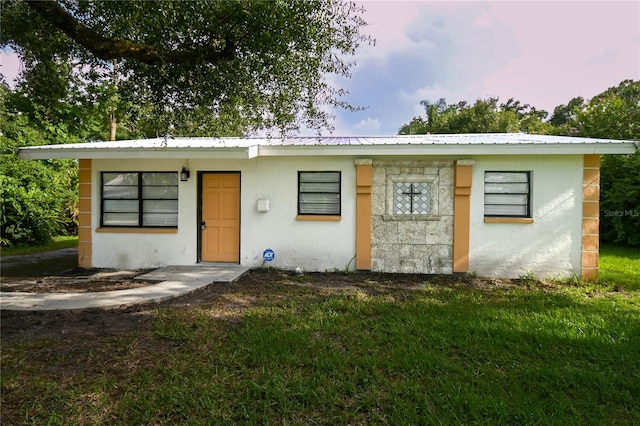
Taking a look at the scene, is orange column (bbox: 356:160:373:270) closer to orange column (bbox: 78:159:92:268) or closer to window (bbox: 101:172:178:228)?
window (bbox: 101:172:178:228)

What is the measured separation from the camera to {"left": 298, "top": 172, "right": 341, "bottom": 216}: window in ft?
23.9

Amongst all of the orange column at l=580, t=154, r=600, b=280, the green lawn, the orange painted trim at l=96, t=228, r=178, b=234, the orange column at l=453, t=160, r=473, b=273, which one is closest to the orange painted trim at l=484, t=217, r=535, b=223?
the orange column at l=453, t=160, r=473, b=273

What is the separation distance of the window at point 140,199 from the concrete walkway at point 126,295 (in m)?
1.56

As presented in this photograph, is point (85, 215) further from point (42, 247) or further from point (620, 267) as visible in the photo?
point (620, 267)

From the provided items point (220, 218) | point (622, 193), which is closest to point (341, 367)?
point (220, 218)

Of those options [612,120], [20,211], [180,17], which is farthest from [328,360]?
[612,120]

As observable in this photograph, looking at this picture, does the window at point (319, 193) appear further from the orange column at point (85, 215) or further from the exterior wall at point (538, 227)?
the orange column at point (85, 215)

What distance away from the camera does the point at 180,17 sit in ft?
15.2

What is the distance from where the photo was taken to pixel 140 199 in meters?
7.61

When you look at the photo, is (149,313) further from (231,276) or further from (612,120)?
(612,120)

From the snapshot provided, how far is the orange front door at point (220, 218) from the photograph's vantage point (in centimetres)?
748

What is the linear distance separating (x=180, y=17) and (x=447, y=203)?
19.2ft

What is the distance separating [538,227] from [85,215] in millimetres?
9929

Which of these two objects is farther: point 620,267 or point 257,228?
point 620,267
